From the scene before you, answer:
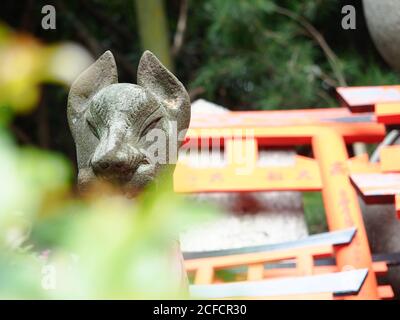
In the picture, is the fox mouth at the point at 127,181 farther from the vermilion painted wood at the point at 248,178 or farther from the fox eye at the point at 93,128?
the vermilion painted wood at the point at 248,178

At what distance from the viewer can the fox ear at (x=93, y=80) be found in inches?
99.0

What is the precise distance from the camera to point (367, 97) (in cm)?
321

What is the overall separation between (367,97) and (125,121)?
123 cm

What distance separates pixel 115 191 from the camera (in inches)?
87.7

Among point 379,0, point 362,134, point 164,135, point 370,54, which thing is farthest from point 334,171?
point 370,54

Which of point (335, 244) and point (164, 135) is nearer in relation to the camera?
point (164, 135)

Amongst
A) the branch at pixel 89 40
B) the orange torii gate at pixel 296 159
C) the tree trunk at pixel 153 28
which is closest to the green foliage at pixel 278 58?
the tree trunk at pixel 153 28

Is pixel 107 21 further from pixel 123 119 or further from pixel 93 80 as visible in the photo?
pixel 123 119

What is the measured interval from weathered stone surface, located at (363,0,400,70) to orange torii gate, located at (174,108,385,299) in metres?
0.31

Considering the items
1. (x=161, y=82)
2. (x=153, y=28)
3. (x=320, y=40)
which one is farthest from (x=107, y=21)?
(x=161, y=82)

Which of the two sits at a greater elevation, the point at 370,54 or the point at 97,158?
the point at 370,54

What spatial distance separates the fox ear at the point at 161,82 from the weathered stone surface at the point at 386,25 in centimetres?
121

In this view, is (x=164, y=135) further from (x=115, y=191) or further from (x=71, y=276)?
(x=71, y=276)

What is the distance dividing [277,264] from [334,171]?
389mm
